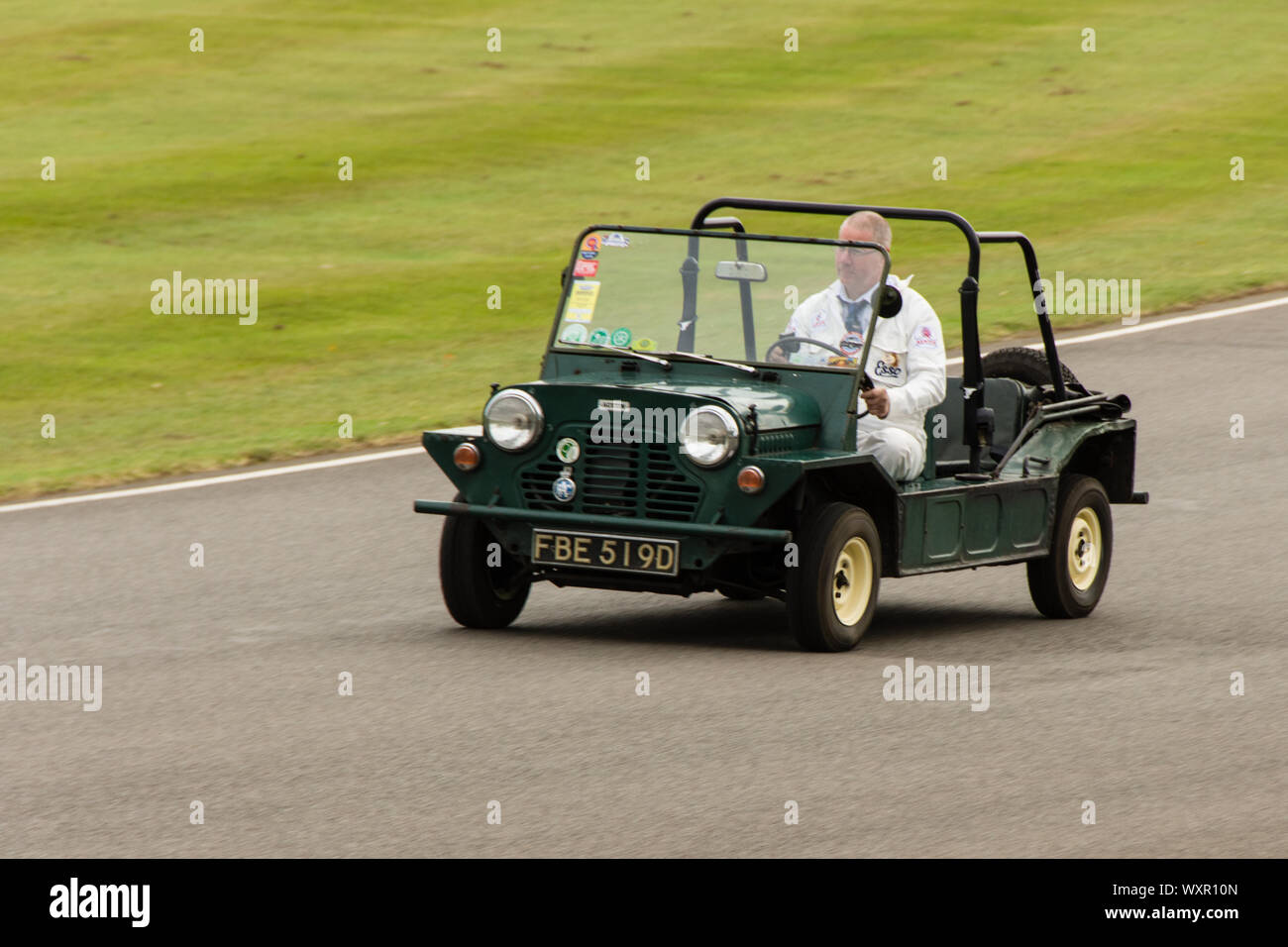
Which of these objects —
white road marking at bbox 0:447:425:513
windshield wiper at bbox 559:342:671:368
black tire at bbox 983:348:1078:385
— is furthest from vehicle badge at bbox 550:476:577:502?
white road marking at bbox 0:447:425:513

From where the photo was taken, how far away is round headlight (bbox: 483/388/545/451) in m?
8.63

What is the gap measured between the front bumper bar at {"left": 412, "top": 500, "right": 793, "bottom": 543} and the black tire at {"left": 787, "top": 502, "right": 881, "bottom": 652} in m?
0.14

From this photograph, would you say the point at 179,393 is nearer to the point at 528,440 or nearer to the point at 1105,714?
the point at 528,440

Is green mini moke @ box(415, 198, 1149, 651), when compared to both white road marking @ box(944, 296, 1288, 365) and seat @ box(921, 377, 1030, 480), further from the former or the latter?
white road marking @ box(944, 296, 1288, 365)

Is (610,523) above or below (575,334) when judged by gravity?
below

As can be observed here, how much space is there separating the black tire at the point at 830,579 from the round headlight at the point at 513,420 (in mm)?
1091

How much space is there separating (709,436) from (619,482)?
42cm

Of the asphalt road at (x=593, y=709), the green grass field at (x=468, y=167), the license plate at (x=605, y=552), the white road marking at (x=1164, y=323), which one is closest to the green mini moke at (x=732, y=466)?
the license plate at (x=605, y=552)

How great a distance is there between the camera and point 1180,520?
1156 cm

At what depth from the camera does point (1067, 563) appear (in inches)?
379

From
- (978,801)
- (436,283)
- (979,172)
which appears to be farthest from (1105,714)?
(979,172)

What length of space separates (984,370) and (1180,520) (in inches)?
72.3

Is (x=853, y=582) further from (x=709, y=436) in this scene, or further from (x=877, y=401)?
(x=709, y=436)

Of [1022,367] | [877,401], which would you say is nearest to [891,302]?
[877,401]
